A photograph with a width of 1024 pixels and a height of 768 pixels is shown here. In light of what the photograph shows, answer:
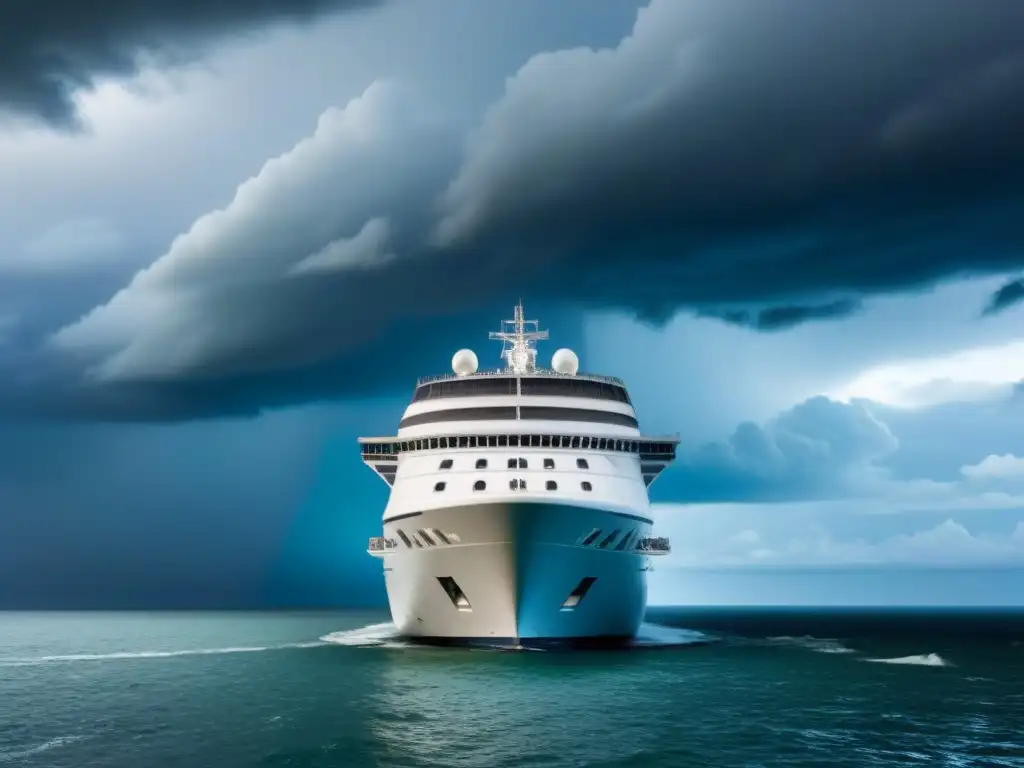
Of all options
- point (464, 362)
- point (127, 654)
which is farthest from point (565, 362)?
point (127, 654)

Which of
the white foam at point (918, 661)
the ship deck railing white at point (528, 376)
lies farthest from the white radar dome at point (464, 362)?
the white foam at point (918, 661)

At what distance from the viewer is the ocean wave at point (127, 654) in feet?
215

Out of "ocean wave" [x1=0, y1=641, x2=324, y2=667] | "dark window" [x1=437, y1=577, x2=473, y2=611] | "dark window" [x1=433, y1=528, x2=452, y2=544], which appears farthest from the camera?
"ocean wave" [x1=0, y1=641, x2=324, y2=667]

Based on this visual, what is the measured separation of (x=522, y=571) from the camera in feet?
148

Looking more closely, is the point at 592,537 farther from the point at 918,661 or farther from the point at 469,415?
the point at 918,661

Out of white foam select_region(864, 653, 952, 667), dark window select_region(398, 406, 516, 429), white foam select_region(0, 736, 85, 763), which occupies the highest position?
dark window select_region(398, 406, 516, 429)

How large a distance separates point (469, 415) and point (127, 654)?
38.2m

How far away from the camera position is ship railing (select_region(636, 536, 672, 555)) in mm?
53000

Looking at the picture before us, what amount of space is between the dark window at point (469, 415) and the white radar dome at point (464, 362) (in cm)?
883

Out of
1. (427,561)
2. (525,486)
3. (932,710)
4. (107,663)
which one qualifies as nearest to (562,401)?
(525,486)

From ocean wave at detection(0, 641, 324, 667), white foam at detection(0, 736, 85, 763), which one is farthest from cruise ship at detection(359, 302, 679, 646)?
ocean wave at detection(0, 641, 324, 667)

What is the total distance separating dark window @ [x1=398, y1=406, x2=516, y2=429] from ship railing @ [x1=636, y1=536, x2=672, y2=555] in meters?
10.2

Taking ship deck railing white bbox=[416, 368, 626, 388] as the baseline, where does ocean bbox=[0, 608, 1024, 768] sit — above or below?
below

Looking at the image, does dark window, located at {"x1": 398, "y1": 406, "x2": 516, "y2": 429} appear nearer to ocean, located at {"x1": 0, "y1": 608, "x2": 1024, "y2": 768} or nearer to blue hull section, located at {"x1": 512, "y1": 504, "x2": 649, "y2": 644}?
blue hull section, located at {"x1": 512, "y1": 504, "x2": 649, "y2": 644}
